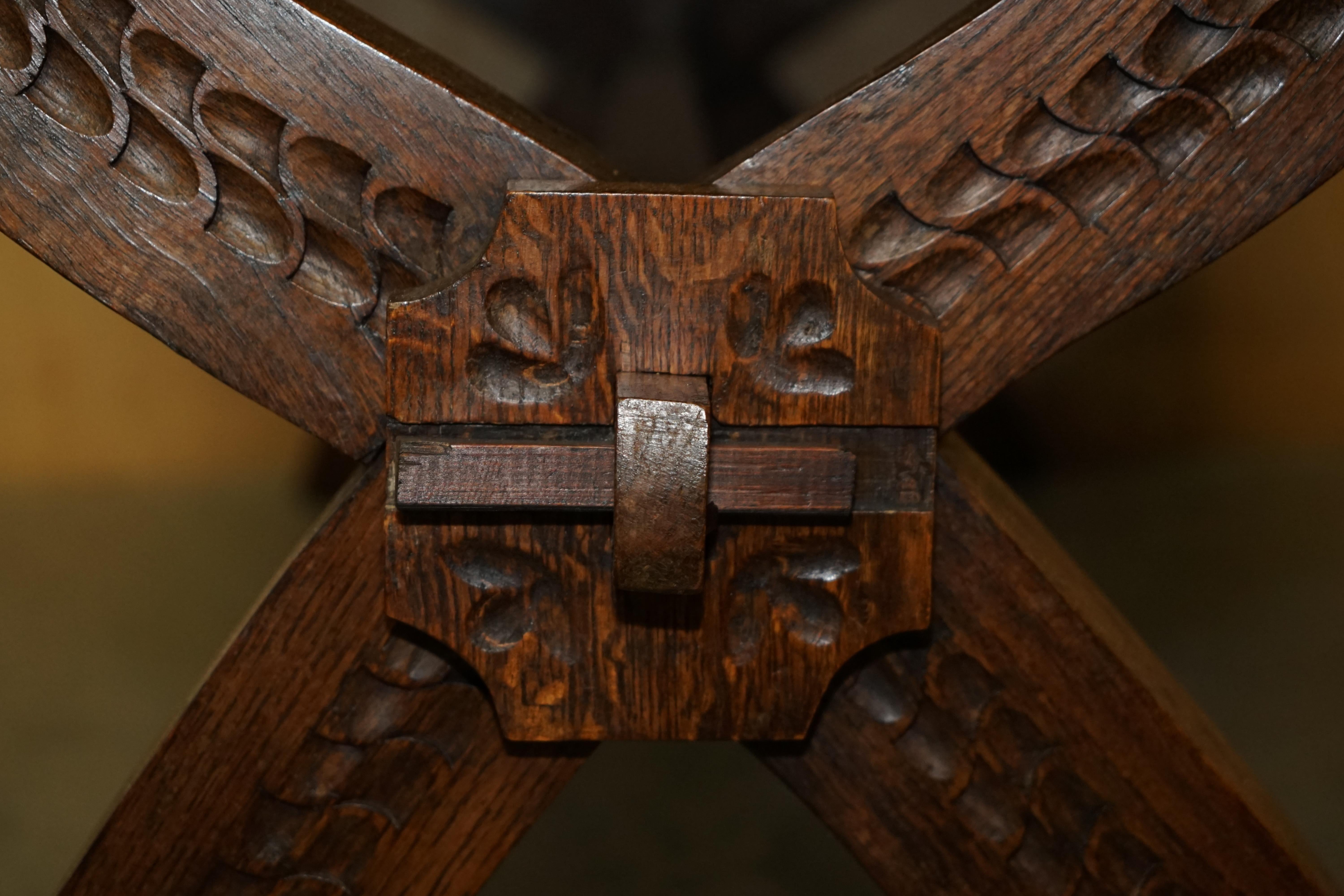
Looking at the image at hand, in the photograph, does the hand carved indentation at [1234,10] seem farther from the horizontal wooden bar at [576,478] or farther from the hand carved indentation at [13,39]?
the hand carved indentation at [13,39]

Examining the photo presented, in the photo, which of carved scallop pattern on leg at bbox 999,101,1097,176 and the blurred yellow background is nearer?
carved scallop pattern on leg at bbox 999,101,1097,176

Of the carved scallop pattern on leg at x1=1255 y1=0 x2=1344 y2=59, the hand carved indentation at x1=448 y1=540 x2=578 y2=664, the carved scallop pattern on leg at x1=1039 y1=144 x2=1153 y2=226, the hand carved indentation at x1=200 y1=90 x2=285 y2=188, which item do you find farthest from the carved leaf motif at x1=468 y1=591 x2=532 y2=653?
the carved scallop pattern on leg at x1=1255 y1=0 x2=1344 y2=59

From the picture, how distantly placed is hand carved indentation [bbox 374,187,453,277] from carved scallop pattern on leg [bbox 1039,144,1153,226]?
29cm

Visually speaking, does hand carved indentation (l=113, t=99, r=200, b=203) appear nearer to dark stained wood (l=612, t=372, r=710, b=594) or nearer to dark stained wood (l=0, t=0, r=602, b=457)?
dark stained wood (l=0, t=0, r=602, b=457)

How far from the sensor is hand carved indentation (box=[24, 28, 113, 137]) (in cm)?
51

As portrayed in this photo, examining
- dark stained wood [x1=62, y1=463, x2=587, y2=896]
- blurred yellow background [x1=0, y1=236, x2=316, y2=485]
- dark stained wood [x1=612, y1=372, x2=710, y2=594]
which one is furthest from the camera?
blurred yellow background [x1=0, y1=236, x2=316, y2=485]

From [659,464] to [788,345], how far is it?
3.7 inches

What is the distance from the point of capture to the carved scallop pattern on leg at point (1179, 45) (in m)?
0.51

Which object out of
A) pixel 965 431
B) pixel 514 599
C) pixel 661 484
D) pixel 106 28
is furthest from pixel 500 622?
pixel 965 431

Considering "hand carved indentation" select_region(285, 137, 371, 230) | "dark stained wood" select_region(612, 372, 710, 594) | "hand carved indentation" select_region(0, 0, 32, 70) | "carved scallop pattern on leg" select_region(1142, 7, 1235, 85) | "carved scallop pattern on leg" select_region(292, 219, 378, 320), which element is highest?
"carved scallop pattern on leg" select_region(1142, 7, 1235, 85)

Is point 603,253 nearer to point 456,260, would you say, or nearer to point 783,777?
point 456,260

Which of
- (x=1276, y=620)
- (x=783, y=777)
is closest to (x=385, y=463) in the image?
(x=783, y=777)

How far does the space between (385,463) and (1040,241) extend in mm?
340

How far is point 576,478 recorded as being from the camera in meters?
0.49
